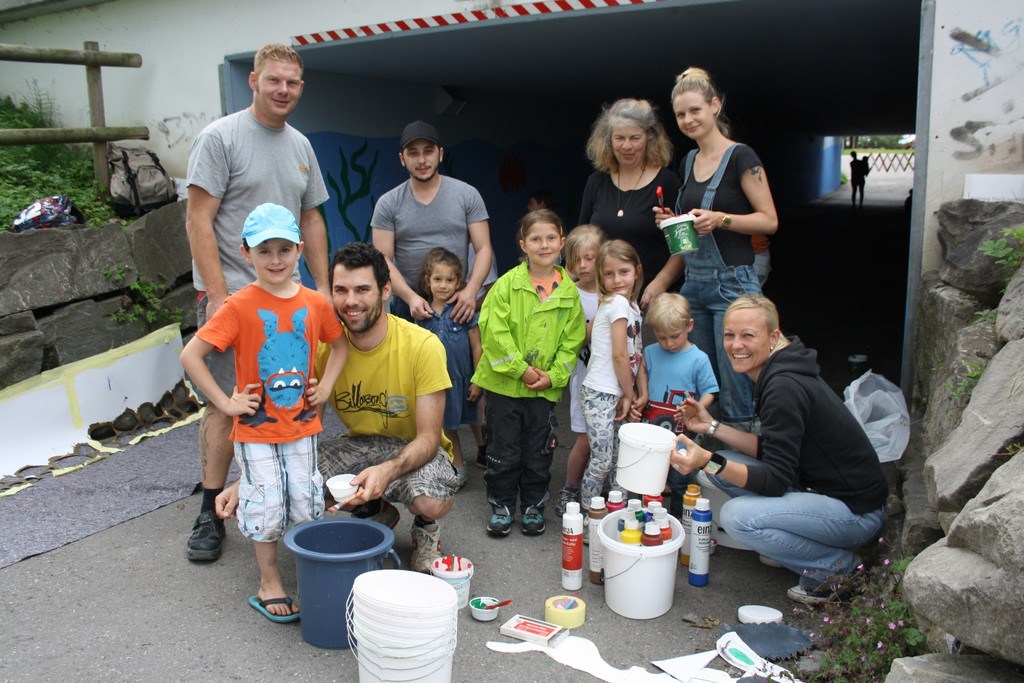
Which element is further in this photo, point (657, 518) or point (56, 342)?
point (56, 342)

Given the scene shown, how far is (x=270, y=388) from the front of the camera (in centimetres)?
342

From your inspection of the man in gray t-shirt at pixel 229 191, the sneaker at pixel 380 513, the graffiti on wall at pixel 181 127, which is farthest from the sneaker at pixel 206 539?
the graffiti on wall at pixel 181 127

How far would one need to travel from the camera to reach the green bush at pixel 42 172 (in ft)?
20.9

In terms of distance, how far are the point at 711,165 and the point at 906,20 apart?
3.04 m

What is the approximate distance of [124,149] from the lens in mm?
6633

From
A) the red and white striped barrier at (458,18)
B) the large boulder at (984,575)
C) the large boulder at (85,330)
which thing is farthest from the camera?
the large boulder at (85,330)

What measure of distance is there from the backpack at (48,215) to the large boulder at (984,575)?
5897mm

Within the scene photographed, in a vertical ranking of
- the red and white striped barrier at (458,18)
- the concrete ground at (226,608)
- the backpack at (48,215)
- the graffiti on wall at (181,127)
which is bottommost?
the concrete ground at (226,608)

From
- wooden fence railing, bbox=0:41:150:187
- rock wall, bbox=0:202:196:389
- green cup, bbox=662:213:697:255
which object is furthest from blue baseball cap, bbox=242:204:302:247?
wooden fence railing, bbox=0:41:150:187

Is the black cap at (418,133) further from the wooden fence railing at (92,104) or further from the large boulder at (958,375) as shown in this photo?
the wooden fence railing at (92,104)

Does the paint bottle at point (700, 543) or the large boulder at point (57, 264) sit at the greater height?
the large boulder at point (57, 264)

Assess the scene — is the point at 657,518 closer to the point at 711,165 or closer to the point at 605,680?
the point at 605,680

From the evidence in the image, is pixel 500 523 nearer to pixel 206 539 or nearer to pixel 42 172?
pixel 206 539

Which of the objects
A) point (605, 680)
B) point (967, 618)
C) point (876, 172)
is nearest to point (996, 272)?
point (967, 618)
